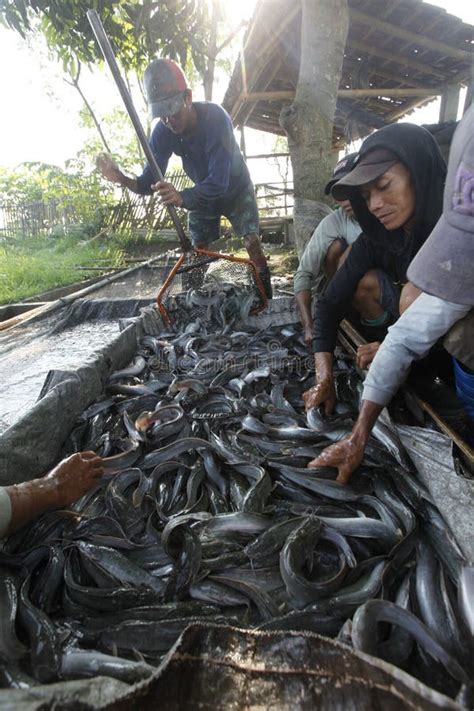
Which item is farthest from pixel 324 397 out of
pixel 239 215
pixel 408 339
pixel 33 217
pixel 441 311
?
pixel 33 217

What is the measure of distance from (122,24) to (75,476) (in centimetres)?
503

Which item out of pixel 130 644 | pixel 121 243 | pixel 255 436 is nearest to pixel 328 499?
pixel 255 436

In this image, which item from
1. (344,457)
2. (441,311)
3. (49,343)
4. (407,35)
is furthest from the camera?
(407,35)

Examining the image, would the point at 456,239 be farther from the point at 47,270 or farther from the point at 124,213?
the point at 124,213

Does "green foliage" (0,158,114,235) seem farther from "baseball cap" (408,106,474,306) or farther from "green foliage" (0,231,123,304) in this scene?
"baseball cap" (408,106,474,306)

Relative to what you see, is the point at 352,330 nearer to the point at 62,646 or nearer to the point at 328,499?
the point at 328,499

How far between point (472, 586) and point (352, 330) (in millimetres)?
2149

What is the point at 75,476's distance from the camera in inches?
73.8

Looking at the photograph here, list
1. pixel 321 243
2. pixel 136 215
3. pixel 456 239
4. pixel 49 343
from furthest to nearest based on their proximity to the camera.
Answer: pixel 136 215 < pixel 49 343 < pixel 321 243 < pixel 456 239

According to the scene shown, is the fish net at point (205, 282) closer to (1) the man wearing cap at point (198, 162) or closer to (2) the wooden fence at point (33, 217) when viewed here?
(1) the man wearing cap at point (198, 162)

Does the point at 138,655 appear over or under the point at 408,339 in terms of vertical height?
under

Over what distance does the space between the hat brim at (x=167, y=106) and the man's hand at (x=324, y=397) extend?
2.91 metres

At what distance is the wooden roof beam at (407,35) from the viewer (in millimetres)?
6285

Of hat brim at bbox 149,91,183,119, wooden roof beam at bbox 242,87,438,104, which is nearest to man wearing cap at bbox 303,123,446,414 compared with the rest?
hat brim at bbox 149,91,183,119
